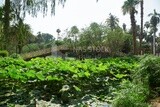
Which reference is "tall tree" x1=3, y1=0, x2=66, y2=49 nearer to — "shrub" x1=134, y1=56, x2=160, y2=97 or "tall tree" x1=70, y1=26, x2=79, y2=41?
"shrub" x1=134, y1=56, x2=160, y2=97

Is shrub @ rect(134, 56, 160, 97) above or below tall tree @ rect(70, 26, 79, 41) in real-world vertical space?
below

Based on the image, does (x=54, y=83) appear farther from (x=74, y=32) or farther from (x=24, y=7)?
(x=74, y=32)

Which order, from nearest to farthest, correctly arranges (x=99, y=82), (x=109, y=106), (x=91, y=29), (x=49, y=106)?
1. (x=49, y=106)
2. (x=109, y=106)
3. (x=99, y=82)
4. (x=91, y=29)

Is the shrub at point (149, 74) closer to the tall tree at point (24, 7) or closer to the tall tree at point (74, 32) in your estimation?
the tall tree at point (24, 7)

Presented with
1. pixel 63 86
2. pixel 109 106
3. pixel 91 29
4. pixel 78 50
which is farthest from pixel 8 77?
pixel 91 29

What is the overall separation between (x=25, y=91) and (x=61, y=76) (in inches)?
46.0

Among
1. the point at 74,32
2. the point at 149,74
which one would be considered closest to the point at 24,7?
the point at 149,74

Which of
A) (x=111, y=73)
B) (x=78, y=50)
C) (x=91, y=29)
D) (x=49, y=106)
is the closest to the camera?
(x=49, y=106)

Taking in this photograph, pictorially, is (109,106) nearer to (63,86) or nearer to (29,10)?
(63,86)

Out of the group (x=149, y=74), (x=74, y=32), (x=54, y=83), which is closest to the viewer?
(x=54, y=83)

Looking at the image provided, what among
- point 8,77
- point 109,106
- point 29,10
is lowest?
point 109,106

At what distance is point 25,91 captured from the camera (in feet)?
26.5

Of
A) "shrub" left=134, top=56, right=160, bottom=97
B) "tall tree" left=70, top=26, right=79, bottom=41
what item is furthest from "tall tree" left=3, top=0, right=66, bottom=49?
"tall tree" left=70, top=26, right=79, bottom=41

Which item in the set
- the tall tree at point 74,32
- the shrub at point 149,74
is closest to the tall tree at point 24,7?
the shrub at point 149,74
